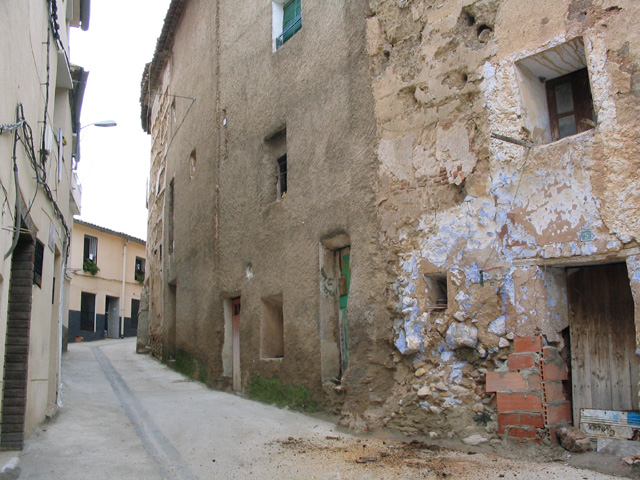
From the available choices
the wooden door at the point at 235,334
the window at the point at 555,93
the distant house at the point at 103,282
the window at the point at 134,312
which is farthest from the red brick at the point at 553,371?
the window at the point at 134,312

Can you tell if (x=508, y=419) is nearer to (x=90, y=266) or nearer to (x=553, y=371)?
(x=553, y=371)

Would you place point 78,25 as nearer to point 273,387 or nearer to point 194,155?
point 194,155

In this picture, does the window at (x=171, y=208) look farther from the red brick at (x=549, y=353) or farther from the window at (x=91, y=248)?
the window at (x=91, y=248)

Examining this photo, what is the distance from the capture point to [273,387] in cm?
935

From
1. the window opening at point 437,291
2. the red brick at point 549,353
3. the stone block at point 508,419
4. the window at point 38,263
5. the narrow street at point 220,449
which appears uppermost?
the window at point 38,263

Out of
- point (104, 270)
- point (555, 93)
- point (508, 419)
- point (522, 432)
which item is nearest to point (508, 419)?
point (508, 419)

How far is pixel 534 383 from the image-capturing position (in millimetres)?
5938

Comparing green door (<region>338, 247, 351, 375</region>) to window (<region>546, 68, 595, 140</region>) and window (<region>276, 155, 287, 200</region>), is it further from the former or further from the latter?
window (<region>546, 68, 595, 140</region>)

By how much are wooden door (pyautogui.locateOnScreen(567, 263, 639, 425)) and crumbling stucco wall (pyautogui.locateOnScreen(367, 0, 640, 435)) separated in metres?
0.19

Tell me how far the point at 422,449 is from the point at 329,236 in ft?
10.5

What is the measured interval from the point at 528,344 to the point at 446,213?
1.72 metres

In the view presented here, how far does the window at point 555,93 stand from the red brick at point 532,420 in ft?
9.32

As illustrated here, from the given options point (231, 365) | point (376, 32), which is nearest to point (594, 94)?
point (376, 32)

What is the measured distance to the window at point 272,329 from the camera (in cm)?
984
